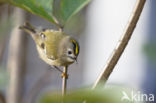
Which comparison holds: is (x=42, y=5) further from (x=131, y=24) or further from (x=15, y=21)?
(x=15, y=21)

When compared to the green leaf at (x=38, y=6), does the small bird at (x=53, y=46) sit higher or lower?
lower

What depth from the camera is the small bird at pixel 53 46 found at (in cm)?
19

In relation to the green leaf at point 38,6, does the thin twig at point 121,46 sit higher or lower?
lower

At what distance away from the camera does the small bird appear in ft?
0.62

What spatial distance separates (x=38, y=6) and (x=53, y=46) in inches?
1.3

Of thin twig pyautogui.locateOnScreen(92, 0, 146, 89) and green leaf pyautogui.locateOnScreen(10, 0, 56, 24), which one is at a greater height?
green leaf pyautogui.locateOnScreen(10, 0, 56, 24)

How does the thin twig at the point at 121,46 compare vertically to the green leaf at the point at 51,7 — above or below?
below

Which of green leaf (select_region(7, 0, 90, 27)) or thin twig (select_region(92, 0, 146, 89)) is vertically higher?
green leaf (select_region(7, 0, 90, 27))

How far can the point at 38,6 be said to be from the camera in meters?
0.19

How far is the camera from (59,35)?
0.59 ft

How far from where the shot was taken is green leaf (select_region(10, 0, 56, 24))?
18cm

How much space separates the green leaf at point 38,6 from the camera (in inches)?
7.1

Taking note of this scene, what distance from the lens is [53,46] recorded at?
21cm

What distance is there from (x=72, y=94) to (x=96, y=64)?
105cm
